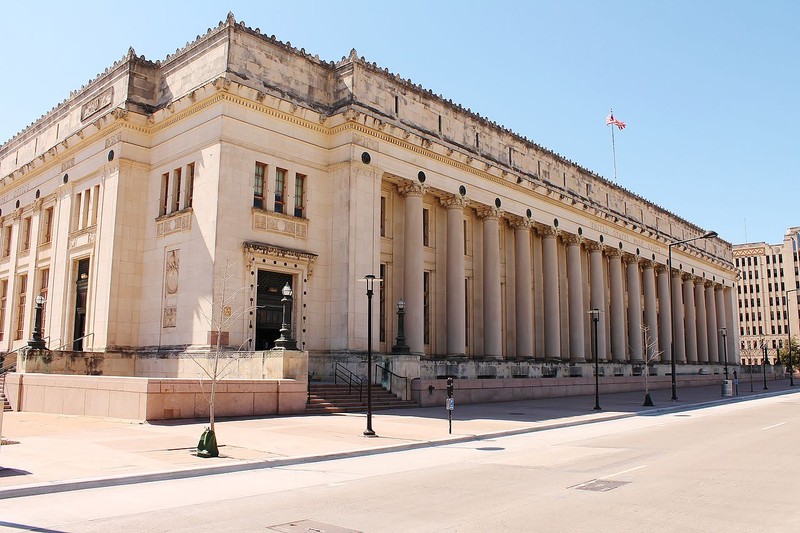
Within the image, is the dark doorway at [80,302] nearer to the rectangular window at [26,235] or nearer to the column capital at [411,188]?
the rectangular window at [26,235]

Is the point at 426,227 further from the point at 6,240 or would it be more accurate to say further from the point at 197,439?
the point at 6,240

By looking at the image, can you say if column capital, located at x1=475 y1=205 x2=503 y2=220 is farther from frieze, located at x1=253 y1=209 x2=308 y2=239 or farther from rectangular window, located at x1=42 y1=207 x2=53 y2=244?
rectangular window, located at x1=42 y1=207 x2=53 y2=244

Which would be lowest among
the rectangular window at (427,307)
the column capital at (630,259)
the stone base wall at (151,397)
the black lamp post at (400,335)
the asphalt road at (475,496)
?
the asphalt road at (475,496)

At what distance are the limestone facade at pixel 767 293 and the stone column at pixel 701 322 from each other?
61.2 m

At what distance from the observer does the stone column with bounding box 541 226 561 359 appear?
4888 centimetres

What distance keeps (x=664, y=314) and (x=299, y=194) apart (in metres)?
46.2

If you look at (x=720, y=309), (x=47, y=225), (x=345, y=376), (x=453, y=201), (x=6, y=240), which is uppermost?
(x=453, y=201)

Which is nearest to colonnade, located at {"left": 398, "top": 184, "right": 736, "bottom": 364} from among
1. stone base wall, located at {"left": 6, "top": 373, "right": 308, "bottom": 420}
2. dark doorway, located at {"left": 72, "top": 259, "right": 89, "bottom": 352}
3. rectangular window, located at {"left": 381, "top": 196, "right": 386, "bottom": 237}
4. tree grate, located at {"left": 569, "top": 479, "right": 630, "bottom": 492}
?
rectangular window, located at {"left": 381, "top": 196, "right": 386, "bottom": 237}

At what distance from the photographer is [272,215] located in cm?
3272

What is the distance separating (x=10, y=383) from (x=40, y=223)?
17818mm

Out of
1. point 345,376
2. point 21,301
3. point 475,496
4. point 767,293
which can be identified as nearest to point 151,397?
point 345,376

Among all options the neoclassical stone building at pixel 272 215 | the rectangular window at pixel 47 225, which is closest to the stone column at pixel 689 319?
the neoclassical stone building at pixel 272 215

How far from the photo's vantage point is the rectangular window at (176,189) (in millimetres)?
33938

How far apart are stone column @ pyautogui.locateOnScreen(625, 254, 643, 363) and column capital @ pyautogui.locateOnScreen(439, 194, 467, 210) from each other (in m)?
26.2
